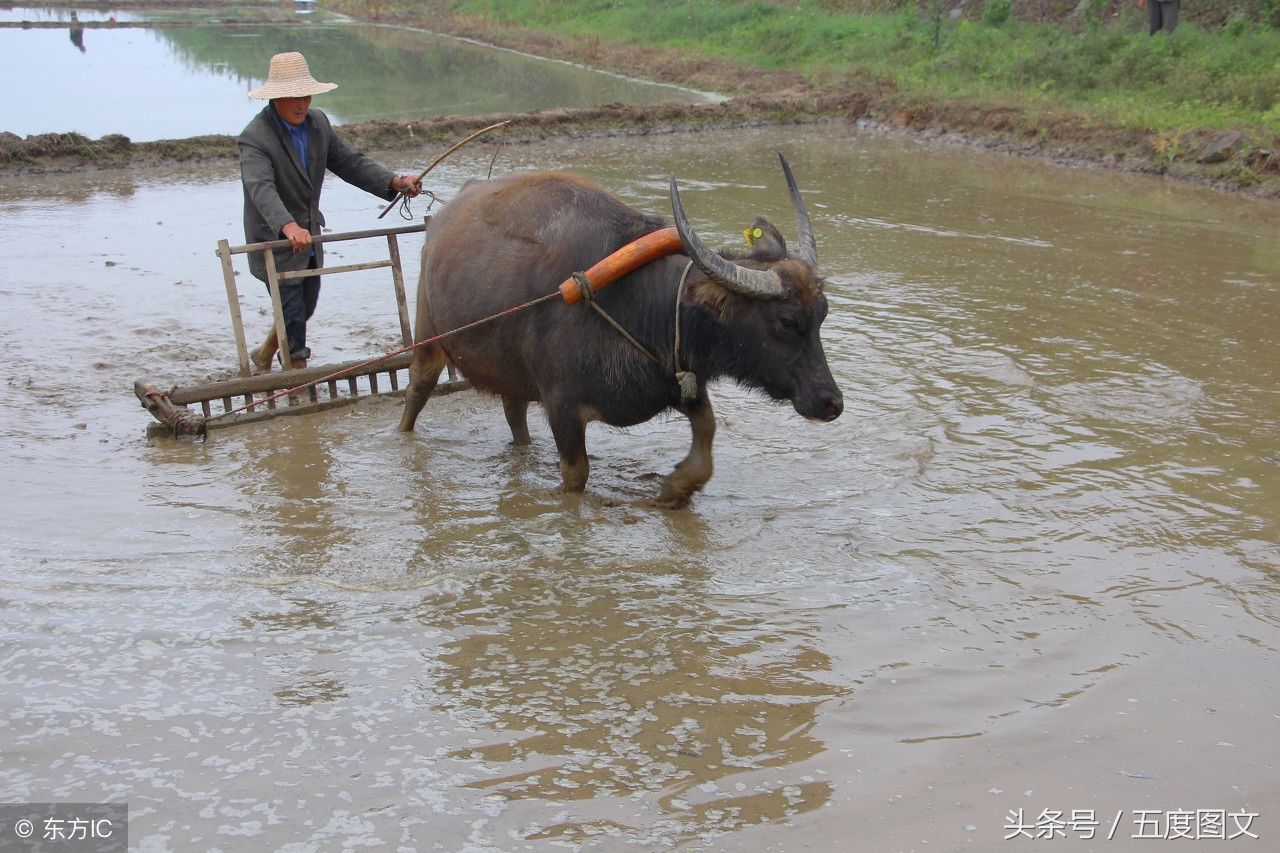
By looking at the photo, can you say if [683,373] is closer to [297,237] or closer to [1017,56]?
[297,237]

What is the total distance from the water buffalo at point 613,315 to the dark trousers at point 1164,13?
42.0 feet

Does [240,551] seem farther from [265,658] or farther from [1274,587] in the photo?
[1274,587]

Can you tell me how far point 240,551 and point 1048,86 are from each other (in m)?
13.1

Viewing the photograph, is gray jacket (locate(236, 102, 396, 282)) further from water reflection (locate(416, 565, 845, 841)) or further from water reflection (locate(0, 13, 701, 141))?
water reflection (locate(0, 13, 701, 141))

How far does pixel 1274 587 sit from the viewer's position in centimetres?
381

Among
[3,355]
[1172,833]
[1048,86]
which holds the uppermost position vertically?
[1048,86]

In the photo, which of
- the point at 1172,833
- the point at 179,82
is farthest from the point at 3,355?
the point at 179,82

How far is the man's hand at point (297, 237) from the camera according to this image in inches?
203

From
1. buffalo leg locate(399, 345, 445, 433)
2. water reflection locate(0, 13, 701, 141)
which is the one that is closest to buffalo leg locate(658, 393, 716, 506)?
buffalo leg locate(399, 345, 445, 433)

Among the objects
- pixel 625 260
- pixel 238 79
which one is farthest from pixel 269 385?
pixel 238 79

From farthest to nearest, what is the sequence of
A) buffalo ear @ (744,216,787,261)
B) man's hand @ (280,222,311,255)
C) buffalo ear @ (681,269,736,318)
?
man's hand @ (280,222,311,255) → buffalo ear @ (744,216,787,261) → buffalo ear @ (681,269,736,318)

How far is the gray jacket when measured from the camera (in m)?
5.32

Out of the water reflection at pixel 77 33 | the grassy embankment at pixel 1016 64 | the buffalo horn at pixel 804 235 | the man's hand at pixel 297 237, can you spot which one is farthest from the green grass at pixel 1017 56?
the water reflection at pixel 77 33

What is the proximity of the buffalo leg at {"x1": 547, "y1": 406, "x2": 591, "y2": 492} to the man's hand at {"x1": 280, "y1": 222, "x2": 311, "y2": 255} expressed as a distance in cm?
145
